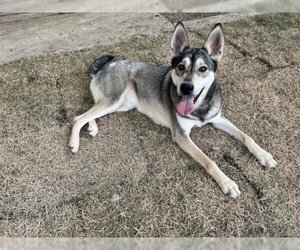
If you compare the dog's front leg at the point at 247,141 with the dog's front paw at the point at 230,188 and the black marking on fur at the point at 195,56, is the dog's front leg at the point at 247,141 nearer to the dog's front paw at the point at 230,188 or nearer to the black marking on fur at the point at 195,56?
the dog's front paw at the point at 230,188

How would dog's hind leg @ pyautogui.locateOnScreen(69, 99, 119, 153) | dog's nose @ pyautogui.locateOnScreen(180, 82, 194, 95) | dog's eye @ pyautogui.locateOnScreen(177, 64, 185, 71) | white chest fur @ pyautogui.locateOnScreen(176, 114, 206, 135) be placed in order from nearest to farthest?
dog's nose @ pyautogui.locateOnScreen(180, 82, 194, 95)
dog's eye @ pyautogui.locateOnScreen(177, 64, 185, 71)
white chest fur @ pyautogui.locateOnScreen(176, 114, 206, 135)
dog's hind leg @ pyautogui.locateOnScreen(69, 99, 119, 153)

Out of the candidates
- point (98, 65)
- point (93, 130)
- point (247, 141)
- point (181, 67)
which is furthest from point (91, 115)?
point (247, 141)

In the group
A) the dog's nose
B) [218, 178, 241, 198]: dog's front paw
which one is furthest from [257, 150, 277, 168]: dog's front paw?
the dog's nose

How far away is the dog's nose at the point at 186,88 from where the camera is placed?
3129 mm

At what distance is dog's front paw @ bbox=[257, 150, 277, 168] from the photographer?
10.5 ft

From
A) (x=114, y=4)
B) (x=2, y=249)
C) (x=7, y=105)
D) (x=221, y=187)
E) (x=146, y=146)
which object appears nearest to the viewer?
(x=2, y=249)

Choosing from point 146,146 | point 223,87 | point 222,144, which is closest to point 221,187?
point 222,144

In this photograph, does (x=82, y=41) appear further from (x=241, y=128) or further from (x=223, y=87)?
(x=241, y=128)

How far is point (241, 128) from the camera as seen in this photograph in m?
3.66

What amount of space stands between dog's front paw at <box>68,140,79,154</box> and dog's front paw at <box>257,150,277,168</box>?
4.88ft

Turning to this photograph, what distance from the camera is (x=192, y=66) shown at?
3189 mm

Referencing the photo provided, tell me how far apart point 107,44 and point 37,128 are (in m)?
1.84

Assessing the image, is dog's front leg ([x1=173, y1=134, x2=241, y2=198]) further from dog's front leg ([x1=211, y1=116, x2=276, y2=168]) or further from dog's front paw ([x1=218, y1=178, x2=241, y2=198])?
dog's front leg ([x1=211, y1=116, x2=276, y2=168])

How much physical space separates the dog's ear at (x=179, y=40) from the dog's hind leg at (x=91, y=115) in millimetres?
756
